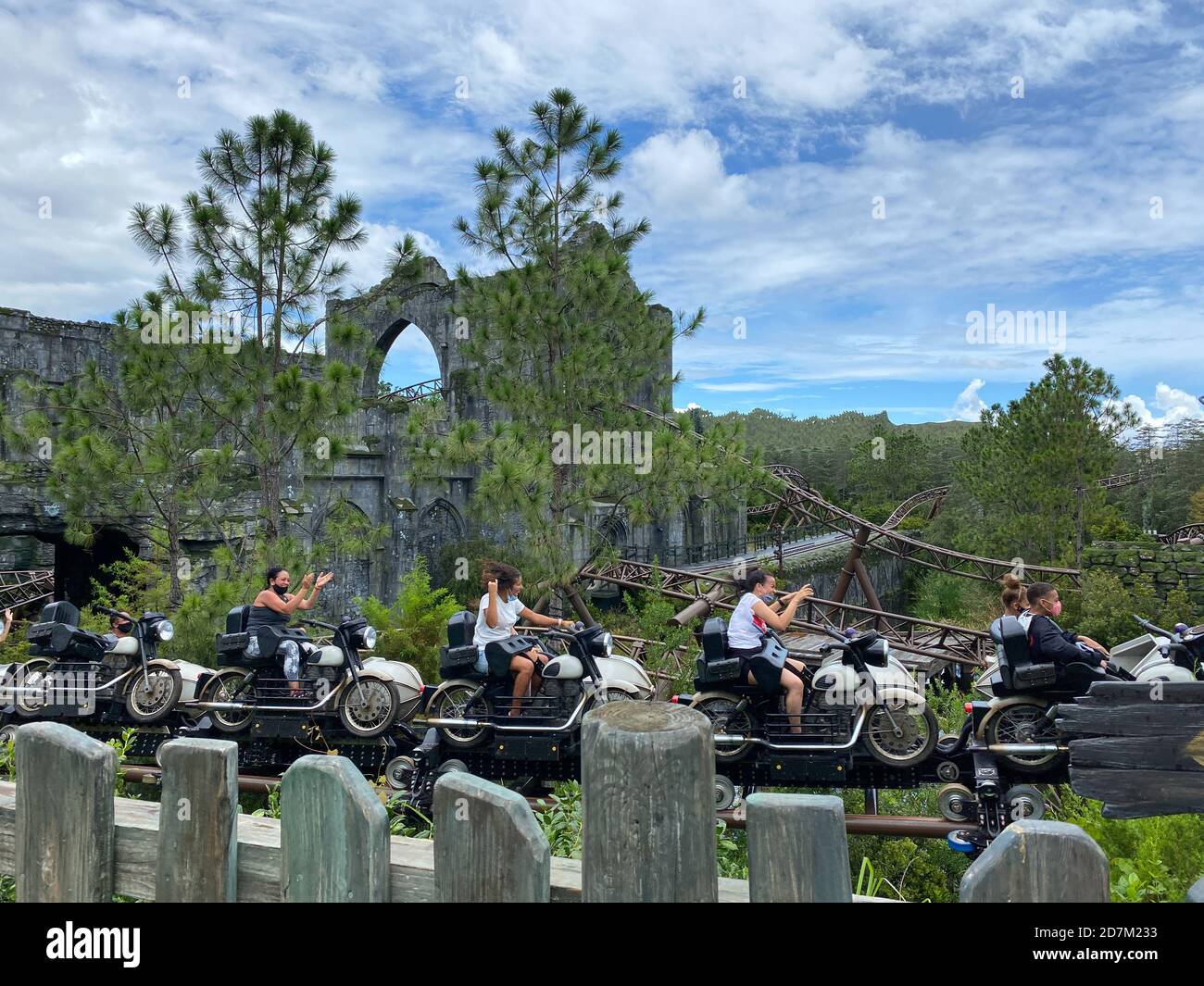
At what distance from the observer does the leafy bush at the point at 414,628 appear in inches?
466

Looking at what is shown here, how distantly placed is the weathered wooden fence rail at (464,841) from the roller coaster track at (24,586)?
2041cm

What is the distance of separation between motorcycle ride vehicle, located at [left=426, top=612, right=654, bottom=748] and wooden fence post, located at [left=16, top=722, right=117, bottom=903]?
4.26m

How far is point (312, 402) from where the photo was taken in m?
9.30

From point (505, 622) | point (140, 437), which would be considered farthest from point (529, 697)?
point (140, 437)

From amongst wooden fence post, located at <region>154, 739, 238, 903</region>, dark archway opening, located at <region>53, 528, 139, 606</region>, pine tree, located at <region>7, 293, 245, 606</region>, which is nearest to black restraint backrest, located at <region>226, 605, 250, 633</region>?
pine tree, located at <region>7, 293, 245, 606</region>

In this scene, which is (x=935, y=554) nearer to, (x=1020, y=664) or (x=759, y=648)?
(x=1020, y=664)

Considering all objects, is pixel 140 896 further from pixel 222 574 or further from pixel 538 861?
pixel 222 574

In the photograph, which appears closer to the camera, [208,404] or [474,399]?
[208,404]

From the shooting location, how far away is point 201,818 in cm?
212

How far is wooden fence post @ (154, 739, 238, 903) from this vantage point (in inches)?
83.4

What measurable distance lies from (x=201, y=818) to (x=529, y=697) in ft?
14.6

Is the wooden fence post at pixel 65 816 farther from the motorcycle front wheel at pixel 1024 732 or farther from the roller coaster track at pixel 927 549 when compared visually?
the roller coaster track at pixel 927 549
